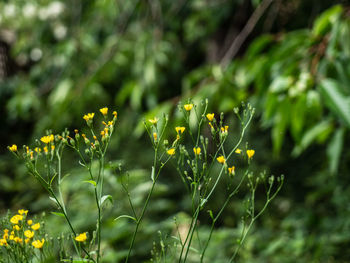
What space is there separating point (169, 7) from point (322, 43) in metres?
2.00

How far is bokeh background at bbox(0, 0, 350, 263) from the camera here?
1092mm

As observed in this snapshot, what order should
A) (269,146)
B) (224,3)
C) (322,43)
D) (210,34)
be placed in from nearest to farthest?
(322,43) → (224,3) → (210,34) → (269,146)

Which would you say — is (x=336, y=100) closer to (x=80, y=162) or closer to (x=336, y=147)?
(x=336, y=147)

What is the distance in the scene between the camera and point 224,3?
243cm

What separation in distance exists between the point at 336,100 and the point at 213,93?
527mm

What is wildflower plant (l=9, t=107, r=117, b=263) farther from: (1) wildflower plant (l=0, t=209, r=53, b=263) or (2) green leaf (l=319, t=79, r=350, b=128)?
(2) green leaf (l=319, t=79, r=350, b=128)

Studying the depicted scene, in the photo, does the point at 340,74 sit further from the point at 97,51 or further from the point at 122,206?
the point at 97,51

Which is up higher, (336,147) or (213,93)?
(213,93)

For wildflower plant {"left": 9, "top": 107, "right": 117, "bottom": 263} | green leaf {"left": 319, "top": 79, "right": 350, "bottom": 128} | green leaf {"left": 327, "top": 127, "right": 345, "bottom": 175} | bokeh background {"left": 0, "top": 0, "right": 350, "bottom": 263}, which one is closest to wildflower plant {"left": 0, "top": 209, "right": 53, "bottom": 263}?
wildflower plant {"left": 9, "top": 107, "right": 117, "bottom": 263}

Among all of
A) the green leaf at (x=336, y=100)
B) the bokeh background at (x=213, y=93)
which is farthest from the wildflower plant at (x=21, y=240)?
the green leaf at (x=336, y=100)

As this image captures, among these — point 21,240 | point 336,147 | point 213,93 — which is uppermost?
point 21,240

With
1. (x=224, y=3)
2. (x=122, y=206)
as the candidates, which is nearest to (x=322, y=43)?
(x=122, y=206)

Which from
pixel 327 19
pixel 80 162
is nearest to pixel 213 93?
pixel 327 19

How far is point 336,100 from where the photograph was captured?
0.92 m
